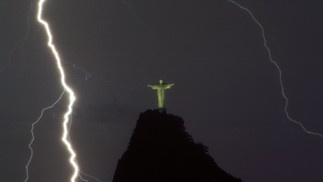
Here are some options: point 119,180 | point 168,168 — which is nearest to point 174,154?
point 168,168

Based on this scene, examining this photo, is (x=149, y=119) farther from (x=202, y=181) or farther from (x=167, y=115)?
(x=202, y=181)

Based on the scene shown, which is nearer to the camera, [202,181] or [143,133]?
[202,181]

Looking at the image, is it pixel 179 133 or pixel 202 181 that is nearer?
pixel 202 181

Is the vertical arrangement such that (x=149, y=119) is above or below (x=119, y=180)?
above

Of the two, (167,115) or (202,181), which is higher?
(167,115)

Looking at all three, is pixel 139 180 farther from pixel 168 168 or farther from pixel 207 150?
pixel 207 150

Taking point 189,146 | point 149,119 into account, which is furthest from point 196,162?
point 149,119
